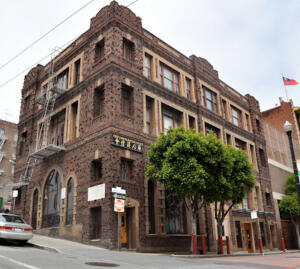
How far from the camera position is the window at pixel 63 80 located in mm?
25719

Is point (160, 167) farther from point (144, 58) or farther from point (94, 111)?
point (144, 58)

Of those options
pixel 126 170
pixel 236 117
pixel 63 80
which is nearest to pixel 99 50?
pixel 63 80

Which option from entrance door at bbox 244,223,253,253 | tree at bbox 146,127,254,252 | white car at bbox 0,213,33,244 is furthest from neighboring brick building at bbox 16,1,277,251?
white car at bbox 0,213,33,244

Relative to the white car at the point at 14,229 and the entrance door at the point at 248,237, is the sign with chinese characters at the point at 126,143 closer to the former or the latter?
the white car at the point at 14,229

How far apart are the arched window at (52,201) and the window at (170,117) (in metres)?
8.74

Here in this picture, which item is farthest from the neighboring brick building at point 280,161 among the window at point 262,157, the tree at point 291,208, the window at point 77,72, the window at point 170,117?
the window at point 77,72

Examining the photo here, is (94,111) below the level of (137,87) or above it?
below

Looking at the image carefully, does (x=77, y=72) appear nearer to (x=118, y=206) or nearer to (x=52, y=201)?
(x=52, y=201)

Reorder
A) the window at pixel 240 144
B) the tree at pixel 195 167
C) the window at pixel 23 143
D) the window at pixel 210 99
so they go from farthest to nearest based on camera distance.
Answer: the window at pixel 240 144 < the window at pixel 210 99 < the window at pixel 23 143 < the tree at pixel 195 167

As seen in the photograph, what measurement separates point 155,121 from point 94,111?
4389 millimetres

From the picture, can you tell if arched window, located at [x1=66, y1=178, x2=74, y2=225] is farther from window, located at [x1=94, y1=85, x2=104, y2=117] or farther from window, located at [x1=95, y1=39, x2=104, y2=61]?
window, located at [x1=95, y1=39, x2=104, y2=61]

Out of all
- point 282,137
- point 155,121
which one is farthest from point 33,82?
point 282,137

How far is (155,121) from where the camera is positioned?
22.9 m

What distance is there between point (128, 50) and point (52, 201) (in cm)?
1202
